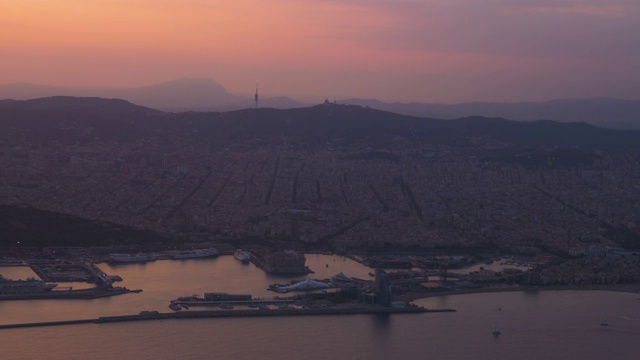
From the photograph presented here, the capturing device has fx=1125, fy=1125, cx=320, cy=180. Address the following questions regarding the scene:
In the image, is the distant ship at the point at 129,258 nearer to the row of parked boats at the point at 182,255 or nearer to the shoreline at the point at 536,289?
the row of parked boats at the point at 182,255

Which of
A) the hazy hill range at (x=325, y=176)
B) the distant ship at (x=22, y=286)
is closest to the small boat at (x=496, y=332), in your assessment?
the distant ship at (x=22, y=286)

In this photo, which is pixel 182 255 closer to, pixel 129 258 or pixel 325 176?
pixel 129 258

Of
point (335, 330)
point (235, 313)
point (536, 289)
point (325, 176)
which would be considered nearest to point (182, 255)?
point (235, 313)

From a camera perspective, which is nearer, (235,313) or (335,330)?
(335,330)

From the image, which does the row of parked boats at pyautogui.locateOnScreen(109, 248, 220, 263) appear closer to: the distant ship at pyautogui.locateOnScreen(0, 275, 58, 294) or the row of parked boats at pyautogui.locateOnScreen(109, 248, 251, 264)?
the row of parked boats at pyautogui.locateOnScreen(109, 248, 251, 264)

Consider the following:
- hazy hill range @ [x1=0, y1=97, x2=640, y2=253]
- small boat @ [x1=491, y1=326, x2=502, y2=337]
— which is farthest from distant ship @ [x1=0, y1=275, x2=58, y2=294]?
small boat @ [x1=491, y1=326, x2=502, y2=337]
